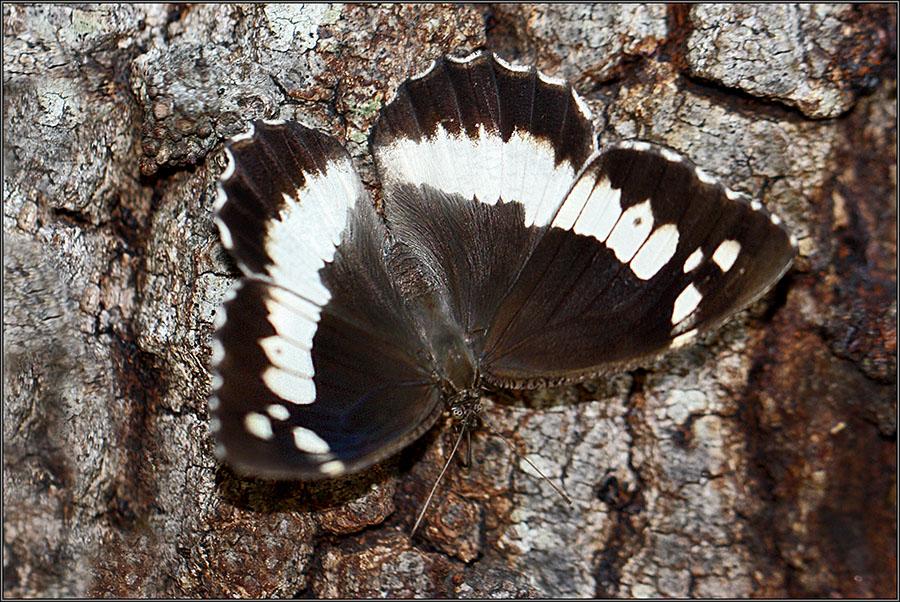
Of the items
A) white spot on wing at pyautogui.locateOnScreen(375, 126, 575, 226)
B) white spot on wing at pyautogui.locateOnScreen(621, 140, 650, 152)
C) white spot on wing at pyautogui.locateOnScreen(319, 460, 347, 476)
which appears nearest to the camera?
white spot on wing at pyautogui.locateOnScreen(319, 460, 347, 476)

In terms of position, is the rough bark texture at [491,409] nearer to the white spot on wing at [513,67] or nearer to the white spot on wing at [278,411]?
the white spot on wing at [513,67]

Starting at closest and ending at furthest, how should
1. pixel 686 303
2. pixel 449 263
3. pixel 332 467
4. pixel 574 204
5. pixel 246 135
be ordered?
1. pixel 332 467
2. pixel 246 135
3. pixel 686 303
4. pixel 574 204
5. pixel 449 263

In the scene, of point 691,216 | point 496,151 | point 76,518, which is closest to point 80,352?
point 76,518

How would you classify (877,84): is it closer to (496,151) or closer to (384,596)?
(496,151)

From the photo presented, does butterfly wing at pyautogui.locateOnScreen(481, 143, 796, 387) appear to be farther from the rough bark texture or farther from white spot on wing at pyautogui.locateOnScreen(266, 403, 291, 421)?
white spot on wing at pyautogui.locateOnScreen(266, 403, 291, 421)

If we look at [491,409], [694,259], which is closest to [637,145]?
[694,259]

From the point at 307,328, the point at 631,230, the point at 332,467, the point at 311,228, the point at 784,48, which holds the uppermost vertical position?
the point at 784,48

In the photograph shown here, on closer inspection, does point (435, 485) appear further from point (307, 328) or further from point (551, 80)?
point (551, 80)

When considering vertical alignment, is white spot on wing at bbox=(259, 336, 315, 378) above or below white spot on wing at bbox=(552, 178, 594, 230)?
below

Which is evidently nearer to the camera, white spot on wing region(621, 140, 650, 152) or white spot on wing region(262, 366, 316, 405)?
white spot on wing region(262, 366, 316, 405)

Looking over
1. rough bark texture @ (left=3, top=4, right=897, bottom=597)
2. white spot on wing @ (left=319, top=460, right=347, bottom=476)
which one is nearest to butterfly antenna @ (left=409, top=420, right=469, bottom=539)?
rough bark texture @ (left=3, top=4, right=897, bottom=597)
